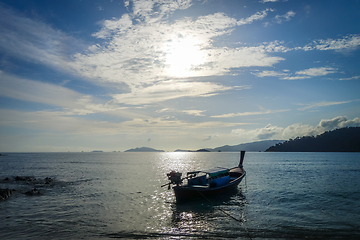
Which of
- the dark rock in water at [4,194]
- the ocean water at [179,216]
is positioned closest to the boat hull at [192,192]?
the ocean water at [179,216]

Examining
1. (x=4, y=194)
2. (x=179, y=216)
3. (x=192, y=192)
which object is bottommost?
(x=179, y=216)

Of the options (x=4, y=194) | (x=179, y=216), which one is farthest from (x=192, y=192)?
(x=4, y=194)

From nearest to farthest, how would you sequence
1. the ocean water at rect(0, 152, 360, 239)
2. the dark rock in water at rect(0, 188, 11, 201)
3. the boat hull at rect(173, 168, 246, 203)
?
the ocean water at rect(0, 152, 360, 239) → the boat hull at rect(173, 168, 246, 203) → the dark rock in water at rect(0, 188, 11, 201)

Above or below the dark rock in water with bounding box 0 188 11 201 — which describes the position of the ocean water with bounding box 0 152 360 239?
below

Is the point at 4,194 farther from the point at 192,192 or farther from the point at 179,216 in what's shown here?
the point at 192,192

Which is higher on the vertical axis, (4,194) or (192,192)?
(192,192)

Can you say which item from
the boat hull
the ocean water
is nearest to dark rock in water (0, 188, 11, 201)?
the ocean water

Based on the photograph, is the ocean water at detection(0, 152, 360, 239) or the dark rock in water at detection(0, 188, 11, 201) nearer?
the ocean water at detection(0, 152, 360, 239)

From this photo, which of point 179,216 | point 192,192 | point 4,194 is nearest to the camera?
point 179,216

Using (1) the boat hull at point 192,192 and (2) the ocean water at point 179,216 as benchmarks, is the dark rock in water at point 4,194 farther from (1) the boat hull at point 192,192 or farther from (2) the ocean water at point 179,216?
(1) the boat hull at point 192,192

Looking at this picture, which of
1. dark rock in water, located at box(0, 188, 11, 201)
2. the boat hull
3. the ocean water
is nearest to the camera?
the ocean water

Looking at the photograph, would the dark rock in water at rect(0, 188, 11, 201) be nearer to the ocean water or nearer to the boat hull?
the ocean water

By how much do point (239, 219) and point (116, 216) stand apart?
39.4ft

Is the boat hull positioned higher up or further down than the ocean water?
higher up
